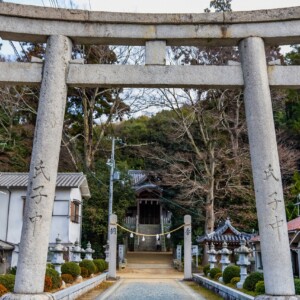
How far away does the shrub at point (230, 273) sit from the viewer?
14969mm

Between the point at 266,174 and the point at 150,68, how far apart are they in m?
2.87

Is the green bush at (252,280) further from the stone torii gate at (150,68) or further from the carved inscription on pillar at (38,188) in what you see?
the carved inscription on pillar at (38,188)

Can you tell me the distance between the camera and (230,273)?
49.4ft

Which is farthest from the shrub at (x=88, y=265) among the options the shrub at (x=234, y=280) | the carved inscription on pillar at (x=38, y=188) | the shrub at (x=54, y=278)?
the carved inscription on pillar at (x=38, y=188)

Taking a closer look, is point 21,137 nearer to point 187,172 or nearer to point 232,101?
point 187,172

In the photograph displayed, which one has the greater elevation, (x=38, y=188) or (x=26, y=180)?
(x=26, y=180)

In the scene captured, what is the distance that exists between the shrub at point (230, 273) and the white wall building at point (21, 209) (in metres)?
11.3

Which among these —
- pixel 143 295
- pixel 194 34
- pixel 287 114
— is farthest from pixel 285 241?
pixel 287 114

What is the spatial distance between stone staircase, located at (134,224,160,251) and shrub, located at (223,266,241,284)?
22.7m

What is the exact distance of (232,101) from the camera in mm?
26000

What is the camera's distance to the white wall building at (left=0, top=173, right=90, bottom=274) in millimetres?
22938

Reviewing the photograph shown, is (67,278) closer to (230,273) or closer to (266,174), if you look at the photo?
(230,273)

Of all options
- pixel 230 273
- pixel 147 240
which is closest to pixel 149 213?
pixel 147 240

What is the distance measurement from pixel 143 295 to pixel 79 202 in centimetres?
1291
